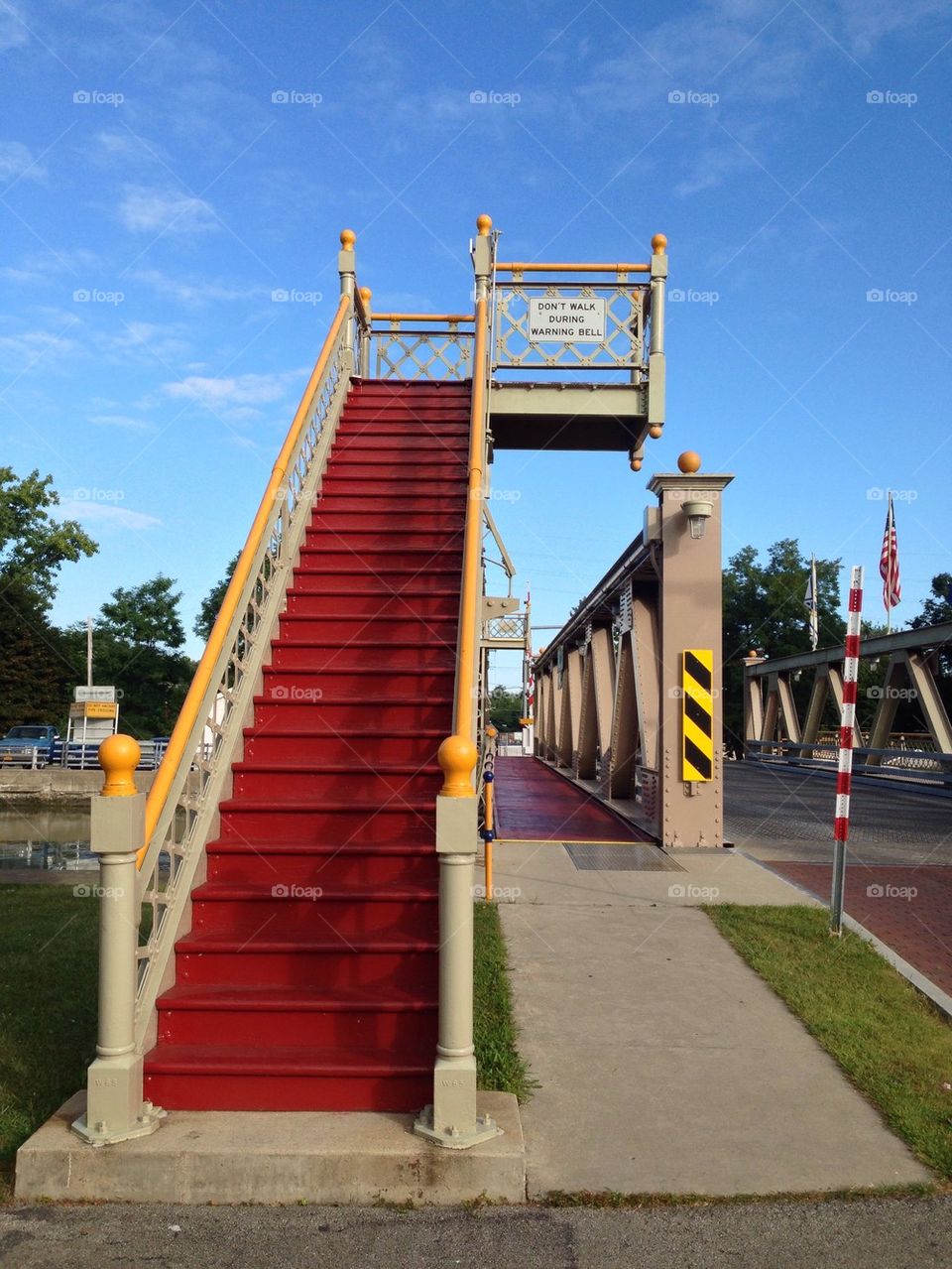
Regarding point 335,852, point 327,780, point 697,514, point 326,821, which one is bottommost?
point 335,852

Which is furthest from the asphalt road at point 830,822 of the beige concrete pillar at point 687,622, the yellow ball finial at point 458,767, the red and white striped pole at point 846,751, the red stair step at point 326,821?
the yellow ball finial at point 458,767

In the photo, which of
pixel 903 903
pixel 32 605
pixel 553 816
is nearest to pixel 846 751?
pixel 903 903

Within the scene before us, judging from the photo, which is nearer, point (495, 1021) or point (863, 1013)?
point (495, 1021)

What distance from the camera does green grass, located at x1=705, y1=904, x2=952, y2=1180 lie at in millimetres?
4039

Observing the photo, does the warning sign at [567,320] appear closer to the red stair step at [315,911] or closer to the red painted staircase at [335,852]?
the red painted staircase at [335,852]

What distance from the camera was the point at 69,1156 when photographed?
11.4 feet

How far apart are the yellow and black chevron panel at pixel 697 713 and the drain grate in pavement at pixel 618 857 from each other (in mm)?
847

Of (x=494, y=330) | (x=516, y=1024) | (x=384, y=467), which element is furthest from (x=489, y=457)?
(x=516, y=1024)

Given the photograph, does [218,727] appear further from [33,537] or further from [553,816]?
[33,537]

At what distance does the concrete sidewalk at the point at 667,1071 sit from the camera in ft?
11.8

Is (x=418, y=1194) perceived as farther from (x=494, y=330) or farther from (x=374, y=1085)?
(x=494, y=330)

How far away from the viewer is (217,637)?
5.15 metres

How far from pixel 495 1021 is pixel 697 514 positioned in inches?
221

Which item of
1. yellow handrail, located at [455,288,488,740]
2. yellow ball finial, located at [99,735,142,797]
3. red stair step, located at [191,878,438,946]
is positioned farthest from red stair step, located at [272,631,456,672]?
yellow ball finial, located at [99,735,142,797]
